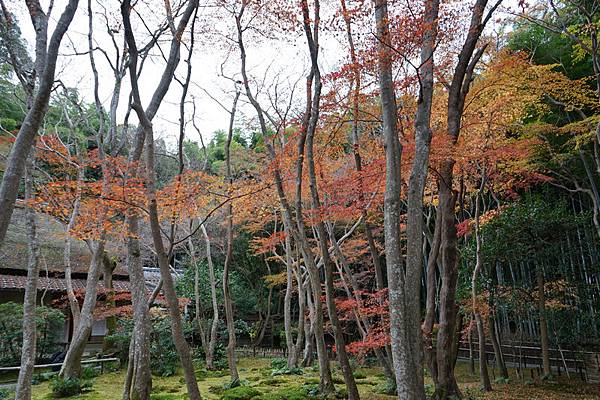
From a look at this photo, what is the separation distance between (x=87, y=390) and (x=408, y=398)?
7093 millimetres

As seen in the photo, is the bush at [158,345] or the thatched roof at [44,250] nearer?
the bush at [158,345]

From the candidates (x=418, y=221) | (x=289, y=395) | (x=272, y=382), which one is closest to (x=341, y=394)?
(x=289, y=395)

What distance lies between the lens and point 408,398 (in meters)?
4.21

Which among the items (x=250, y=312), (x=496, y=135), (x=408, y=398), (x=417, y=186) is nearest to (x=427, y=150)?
(x=417, y=186)

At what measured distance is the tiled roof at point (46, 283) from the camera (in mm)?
11242

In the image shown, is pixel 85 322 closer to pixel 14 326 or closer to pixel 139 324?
pixel 14 326

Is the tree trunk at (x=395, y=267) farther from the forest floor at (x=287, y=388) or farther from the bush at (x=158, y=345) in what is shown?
the bush at (x=158, y=345)

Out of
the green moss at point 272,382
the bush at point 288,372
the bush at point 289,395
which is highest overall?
the bush at point 289,395

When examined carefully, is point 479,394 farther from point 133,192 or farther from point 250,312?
point 250,312

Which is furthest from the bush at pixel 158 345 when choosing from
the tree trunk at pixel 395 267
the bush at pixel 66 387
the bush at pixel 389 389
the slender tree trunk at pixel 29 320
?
the tree trunk at pixel 395 267

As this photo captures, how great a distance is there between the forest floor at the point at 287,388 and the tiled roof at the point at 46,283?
9.70 ft

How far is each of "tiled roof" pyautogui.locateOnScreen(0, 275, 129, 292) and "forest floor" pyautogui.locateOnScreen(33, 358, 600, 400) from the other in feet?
9.70

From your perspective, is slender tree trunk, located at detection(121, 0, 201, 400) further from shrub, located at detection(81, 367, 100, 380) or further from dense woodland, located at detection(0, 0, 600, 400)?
shrub, located at detection(81, 367, 100, 380)

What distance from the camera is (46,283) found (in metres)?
12.3
